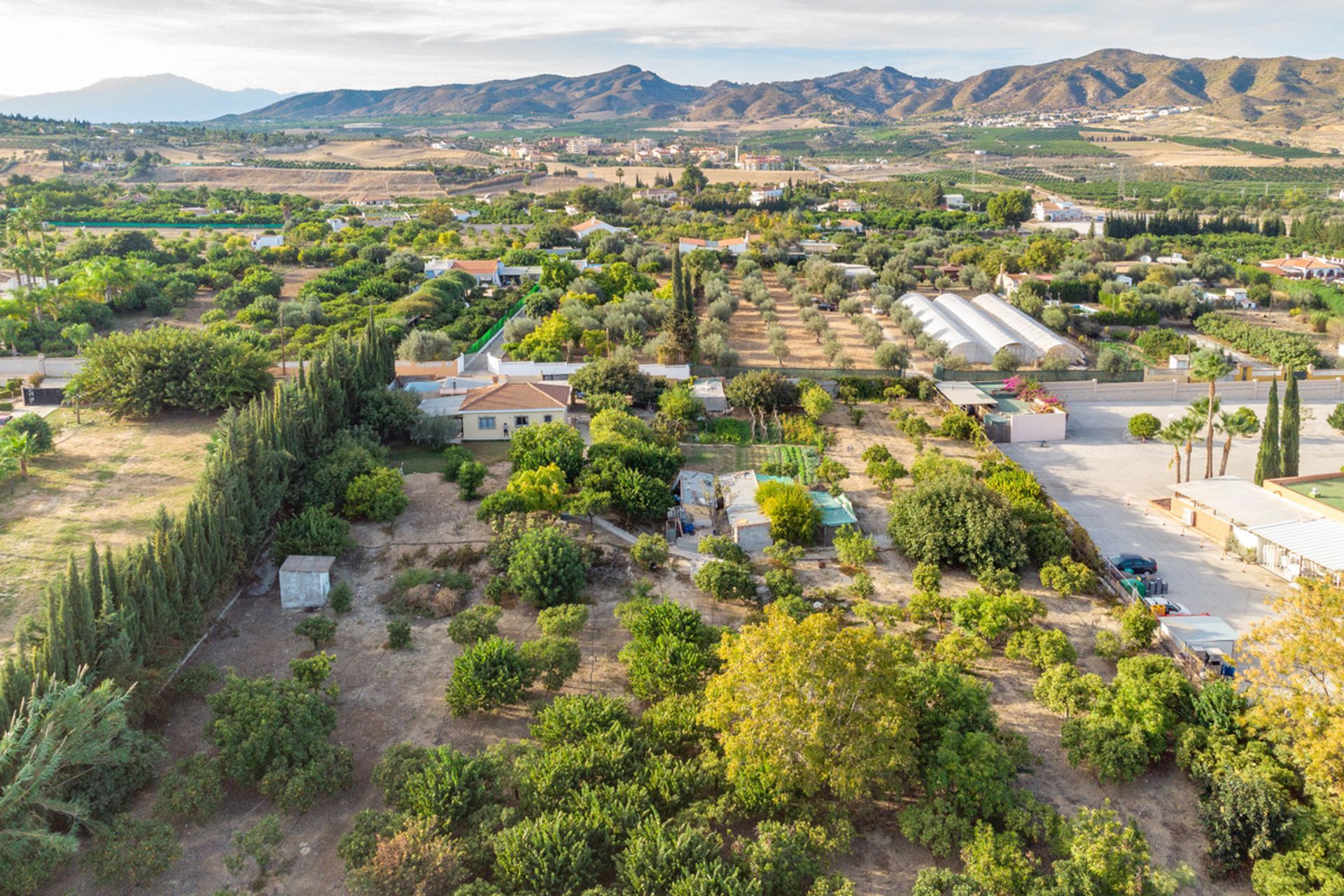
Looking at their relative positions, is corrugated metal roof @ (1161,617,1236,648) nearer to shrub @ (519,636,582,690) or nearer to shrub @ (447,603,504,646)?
shrub @ (519,636,582,690)

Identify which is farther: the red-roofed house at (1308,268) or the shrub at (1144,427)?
the red-roofed house at (1308,268)

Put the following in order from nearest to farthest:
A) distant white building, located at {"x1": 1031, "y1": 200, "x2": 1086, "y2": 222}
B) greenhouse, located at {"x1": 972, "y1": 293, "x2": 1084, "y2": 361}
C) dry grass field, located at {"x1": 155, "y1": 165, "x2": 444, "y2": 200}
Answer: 1. greenhouse, located at {"x1": 972, "y1": 293, "x2": 1084, "y2": 361}
2. distant white building, located at {"x1": 1031, "y1": 200, "x2": 1086, "y2": 222}
3. dry grass field, located at {"x1": 155, "y1": 165, "x2": 444, "y2": 200}

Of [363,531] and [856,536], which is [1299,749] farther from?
[363,531]

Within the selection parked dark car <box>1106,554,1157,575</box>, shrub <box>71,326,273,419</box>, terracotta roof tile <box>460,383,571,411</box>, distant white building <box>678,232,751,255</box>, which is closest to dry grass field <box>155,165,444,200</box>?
distant white building <box>678,232,751,255</box>

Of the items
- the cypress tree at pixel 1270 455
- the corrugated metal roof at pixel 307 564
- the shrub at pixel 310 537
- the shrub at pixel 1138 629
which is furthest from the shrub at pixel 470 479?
the cypress tree at pixel 1270 455

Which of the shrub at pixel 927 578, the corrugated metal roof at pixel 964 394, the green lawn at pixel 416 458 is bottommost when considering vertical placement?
the shrub at pixel 927 578

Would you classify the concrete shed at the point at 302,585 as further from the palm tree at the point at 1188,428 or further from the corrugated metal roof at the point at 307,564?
the palm tree at the point at 1188,428
